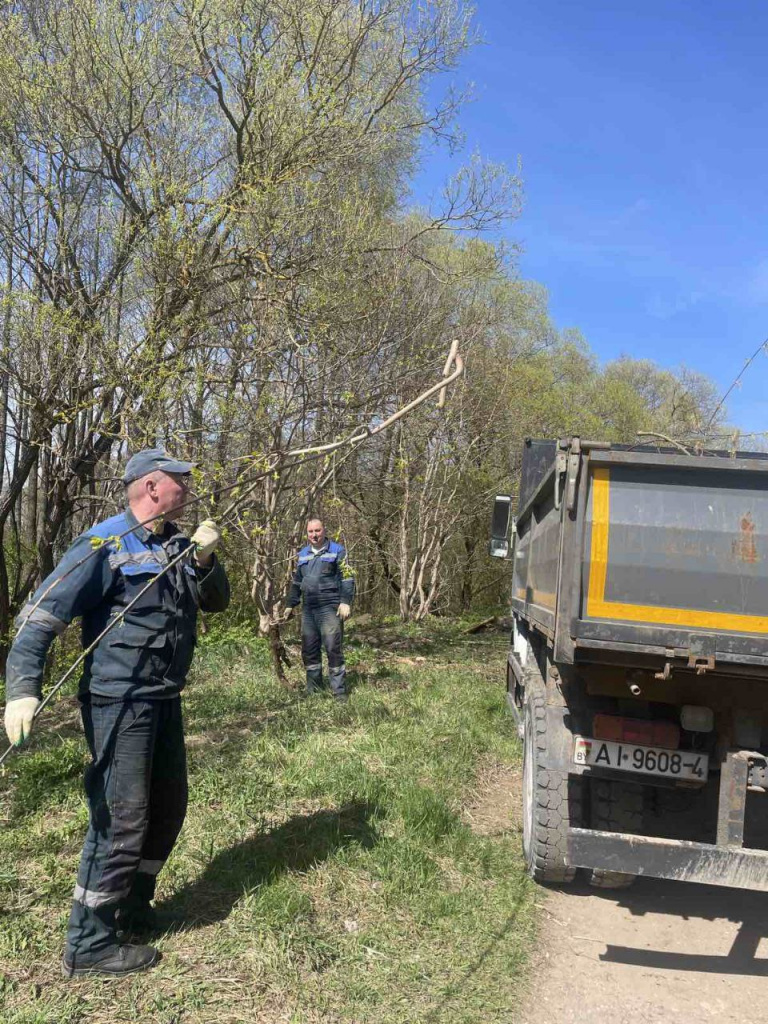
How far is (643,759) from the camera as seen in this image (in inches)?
143

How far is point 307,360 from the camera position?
28.0ft

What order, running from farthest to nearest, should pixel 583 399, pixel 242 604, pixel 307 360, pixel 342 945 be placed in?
pixel 583 399, pixel 242 604, pixel 307 360, pixel 342 945

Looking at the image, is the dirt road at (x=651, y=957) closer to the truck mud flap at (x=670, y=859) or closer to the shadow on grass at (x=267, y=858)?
the truck mud flap at (x=670, y=859)

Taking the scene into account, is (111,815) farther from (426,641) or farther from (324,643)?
(426,641)

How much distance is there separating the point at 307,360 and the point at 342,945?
21.1ft

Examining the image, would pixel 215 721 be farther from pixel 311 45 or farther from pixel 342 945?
pixel 311 45

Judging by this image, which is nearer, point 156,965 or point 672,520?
point 156,965

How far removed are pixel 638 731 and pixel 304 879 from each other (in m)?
1.79

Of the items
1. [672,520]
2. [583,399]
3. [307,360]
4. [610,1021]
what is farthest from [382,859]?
[583,399]

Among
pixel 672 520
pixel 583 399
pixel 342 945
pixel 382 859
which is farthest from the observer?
pixel 583 399

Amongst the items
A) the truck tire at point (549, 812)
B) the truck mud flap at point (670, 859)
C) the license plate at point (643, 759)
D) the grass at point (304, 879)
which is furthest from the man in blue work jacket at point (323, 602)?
the truck mud flap at point (670, 859)

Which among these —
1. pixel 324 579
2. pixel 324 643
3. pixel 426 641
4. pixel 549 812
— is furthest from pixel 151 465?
pixel 426 641

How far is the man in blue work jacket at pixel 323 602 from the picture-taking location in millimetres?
7293

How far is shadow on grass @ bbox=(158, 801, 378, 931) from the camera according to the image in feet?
11.0
